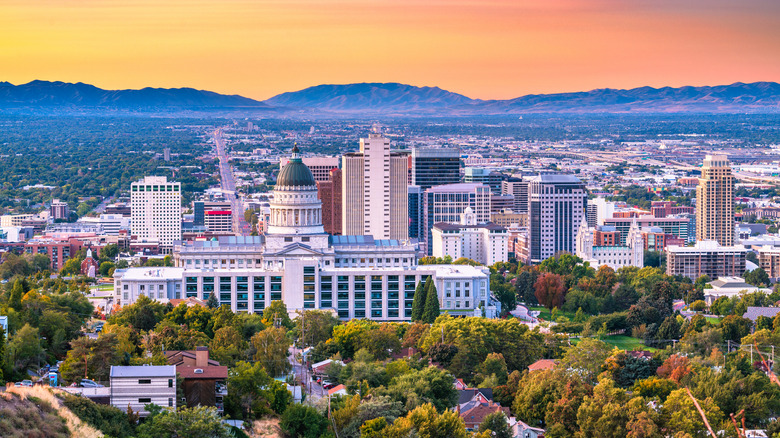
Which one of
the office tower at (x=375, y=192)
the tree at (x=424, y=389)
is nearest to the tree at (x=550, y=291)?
the office tower at (x=375, y=192)

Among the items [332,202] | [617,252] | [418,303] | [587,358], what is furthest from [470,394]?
[332,202]

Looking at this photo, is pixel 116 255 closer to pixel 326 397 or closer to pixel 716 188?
pixel 716 188

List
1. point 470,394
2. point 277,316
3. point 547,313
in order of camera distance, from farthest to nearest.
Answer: point 547,313
point 277,316
point 470,394

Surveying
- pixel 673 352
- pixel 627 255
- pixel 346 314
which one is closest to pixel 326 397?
pixel 673 352

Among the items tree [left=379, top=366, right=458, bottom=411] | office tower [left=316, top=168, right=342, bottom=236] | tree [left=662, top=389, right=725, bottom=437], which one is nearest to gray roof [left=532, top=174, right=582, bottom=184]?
office tower [left=316, top=168, right=342, bottom=236]

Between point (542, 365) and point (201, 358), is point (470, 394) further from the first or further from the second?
point (201, 358)

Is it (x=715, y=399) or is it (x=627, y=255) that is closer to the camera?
(x=715, y=399)
